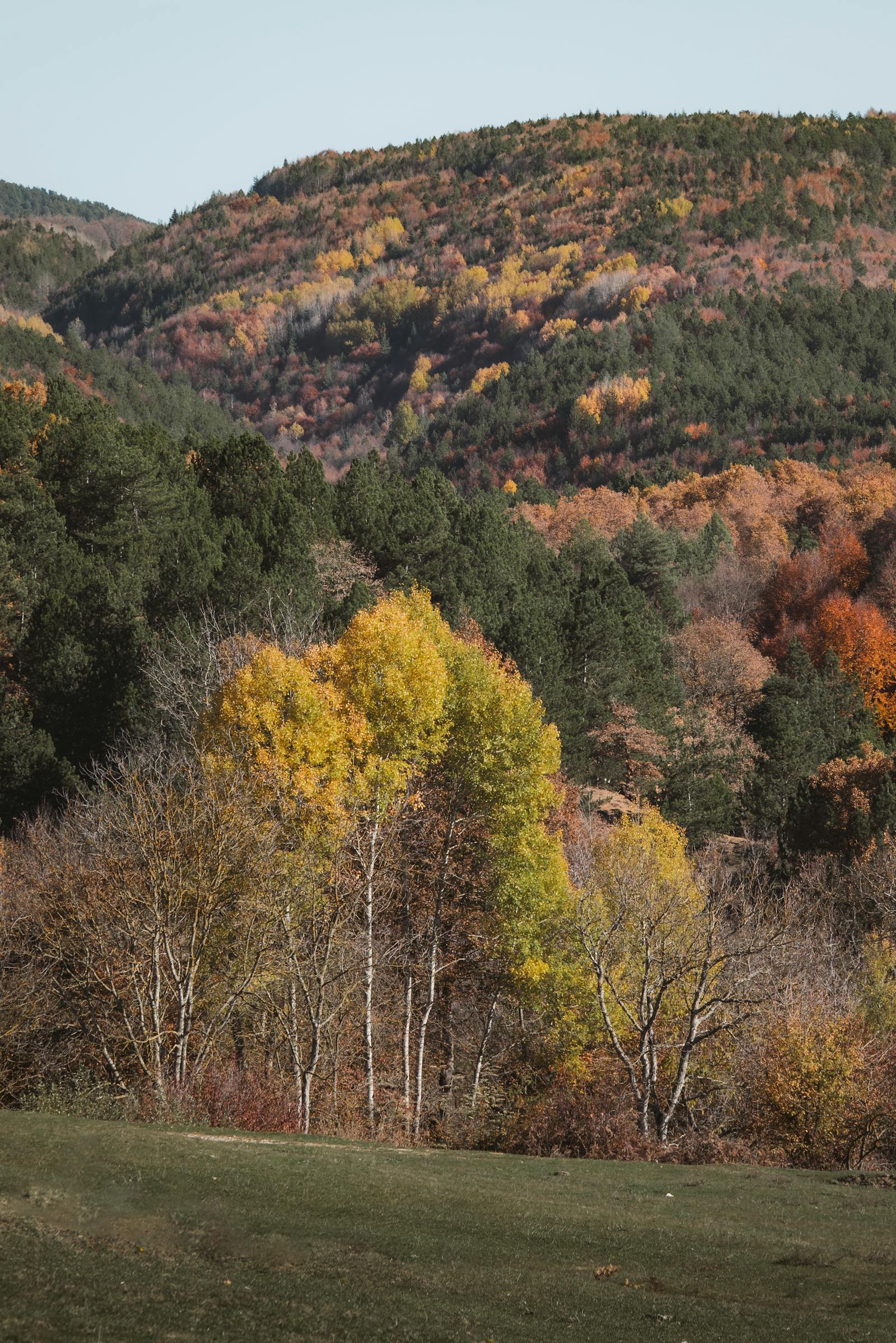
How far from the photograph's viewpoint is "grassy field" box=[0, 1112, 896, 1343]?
9578 millimetres

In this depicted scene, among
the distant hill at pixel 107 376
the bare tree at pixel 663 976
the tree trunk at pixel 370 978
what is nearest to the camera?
the bare tree at pixel 663 976

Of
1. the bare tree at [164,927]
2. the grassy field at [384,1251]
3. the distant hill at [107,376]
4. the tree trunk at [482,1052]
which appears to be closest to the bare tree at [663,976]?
the tree trunk at [482,1052]

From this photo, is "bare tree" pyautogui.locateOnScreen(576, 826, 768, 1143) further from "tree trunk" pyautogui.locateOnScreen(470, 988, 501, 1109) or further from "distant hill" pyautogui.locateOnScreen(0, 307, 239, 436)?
"distant hill" pyautogui.locateOnScreen(0, 307, 239, 436)

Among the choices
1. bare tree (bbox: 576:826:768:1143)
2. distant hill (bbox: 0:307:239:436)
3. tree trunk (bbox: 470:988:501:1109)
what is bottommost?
tree trunk (bbox: 470:988:501:1109)

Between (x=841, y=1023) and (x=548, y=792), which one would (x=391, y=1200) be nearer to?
(x=841, y=1023)

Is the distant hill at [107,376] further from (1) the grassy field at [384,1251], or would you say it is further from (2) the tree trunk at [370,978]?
(1) the grassy field at [384,1251]

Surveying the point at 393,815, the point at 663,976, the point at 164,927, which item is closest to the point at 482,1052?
the point at 393,815

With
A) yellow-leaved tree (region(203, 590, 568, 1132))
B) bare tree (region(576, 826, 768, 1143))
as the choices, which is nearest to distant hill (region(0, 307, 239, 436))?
yellow-leaved tree (region(203, 590, 568, 1132))

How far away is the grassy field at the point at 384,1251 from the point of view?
9.58 meters

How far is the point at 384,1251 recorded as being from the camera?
12.3 metres

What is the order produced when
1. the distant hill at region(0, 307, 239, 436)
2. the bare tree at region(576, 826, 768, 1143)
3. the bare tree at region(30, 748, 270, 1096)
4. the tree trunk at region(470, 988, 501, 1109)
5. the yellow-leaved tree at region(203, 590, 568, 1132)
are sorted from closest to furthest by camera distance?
the bare tree at region(30, 748, 270, 1096), the bare tree at region(576, 826, 768, 1143), the yellow-leaved tree at region(203, 590, 568, 1132), the tree trunk at region(470, 988, 501, 1109), the distant hill at region(0, 307, 239, 436)

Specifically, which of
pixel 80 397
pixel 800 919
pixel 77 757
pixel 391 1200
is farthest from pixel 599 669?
pixel 391 1200

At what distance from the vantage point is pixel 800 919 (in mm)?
53250

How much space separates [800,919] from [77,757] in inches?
1211
